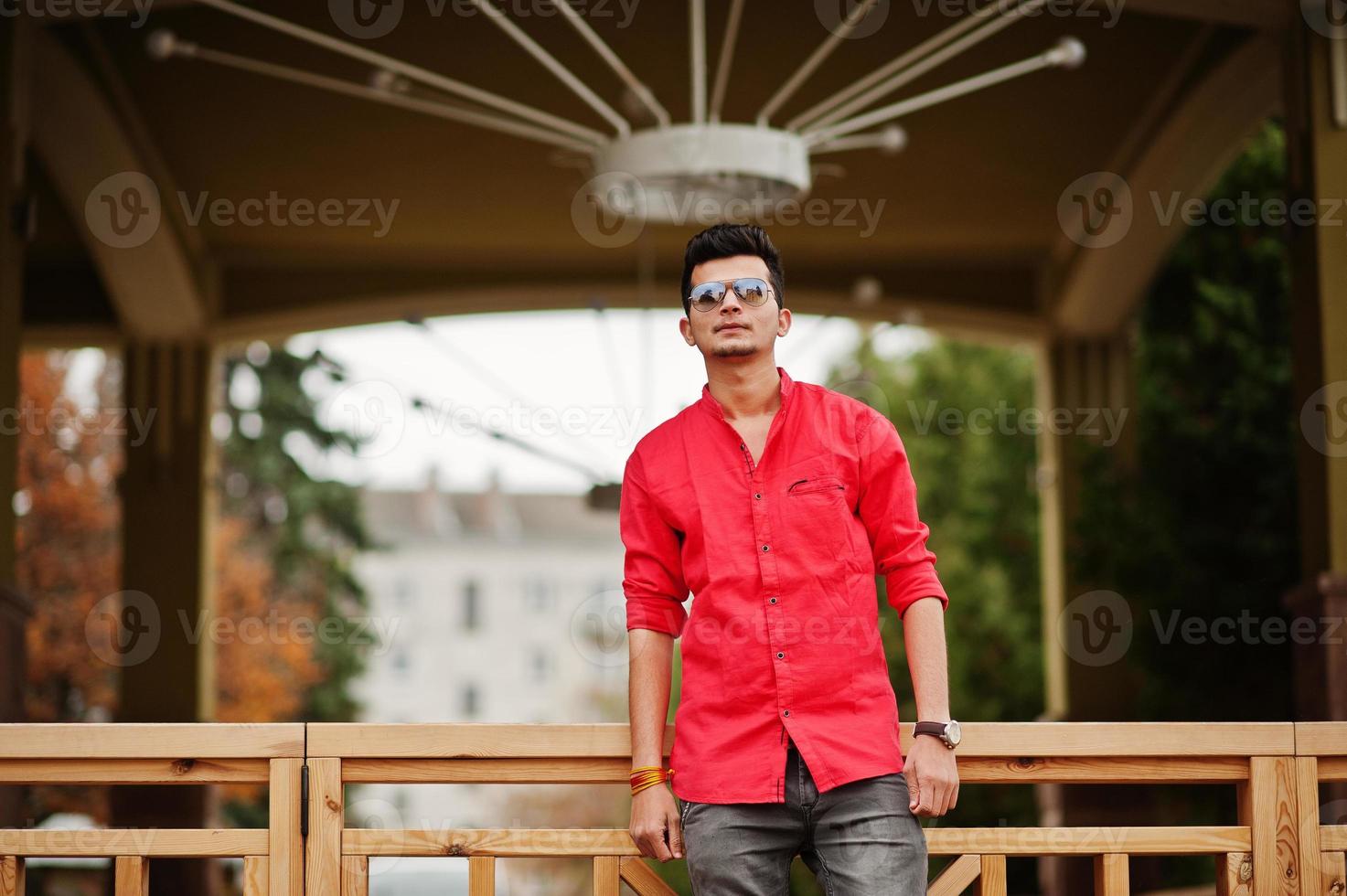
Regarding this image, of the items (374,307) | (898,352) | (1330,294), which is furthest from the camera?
(898,352)

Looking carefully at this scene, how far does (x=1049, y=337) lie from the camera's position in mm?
11406

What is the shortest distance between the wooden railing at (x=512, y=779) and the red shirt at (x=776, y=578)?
326mm

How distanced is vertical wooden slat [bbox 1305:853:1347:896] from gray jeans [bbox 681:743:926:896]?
36.0 inches

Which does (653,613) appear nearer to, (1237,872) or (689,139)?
(1237,872)

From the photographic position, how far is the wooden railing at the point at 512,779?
3.14 metres

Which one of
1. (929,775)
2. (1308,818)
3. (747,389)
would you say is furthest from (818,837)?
(1308,818)

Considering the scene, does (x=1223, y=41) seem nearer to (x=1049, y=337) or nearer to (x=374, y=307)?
(x=1049, y=337)

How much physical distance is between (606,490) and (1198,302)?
473 cm

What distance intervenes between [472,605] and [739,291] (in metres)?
45.7

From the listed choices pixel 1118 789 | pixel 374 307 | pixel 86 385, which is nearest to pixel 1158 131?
pixel 1118 789

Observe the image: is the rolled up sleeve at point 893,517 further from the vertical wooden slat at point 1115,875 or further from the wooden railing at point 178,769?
the wooden railing at point 178,769

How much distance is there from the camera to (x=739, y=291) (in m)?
3.02

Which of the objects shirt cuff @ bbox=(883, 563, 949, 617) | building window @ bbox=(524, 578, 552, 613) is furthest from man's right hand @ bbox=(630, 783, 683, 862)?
building window @ bbox=(524, 578, 552, 613)

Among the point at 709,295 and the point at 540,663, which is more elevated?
the point at 540,663
